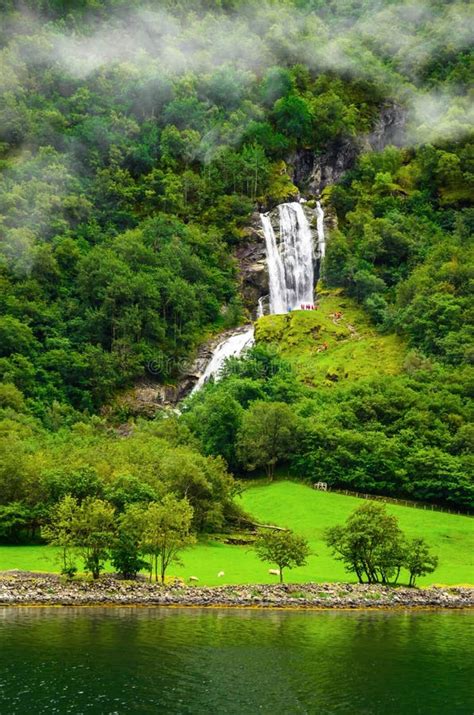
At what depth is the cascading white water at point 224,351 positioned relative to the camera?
134 meters

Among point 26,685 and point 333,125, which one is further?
point 333,125

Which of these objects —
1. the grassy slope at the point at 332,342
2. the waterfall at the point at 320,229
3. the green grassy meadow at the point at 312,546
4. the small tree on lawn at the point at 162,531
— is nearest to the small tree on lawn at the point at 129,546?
the small tree on lawn at the point at 162,531

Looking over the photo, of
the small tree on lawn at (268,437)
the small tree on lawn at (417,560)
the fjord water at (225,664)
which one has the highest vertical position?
the small tree on lawn at (268,437)

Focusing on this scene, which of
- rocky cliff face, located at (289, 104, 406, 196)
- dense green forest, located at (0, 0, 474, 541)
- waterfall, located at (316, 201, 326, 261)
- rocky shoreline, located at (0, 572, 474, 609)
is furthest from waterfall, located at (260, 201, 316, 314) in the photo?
rocky shoreline, located at (0, 572, 474, 609)

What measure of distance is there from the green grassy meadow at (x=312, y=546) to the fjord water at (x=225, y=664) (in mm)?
11774

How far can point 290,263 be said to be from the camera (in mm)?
154375

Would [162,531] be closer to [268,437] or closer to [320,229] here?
[268,437]

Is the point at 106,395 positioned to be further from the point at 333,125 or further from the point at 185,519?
the point at 333,125

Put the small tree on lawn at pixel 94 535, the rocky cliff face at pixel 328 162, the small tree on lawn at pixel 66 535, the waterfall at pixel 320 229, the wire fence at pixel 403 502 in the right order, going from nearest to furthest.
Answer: the small tree on lawn at pixel 94 535 → the small tree on lawn at pixel 66 535 → the wire fence at pixel 403 502 → the waterfall at pixel 320 229 → the rocky cliff face at pixel 328 162

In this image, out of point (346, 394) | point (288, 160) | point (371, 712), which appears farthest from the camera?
point (288, 160)

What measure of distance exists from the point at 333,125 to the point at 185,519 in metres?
145

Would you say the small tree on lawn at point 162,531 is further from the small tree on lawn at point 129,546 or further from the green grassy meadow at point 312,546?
the green grassy meadow at point 312,546

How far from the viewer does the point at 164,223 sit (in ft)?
509

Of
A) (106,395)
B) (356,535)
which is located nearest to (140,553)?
(356,535)
